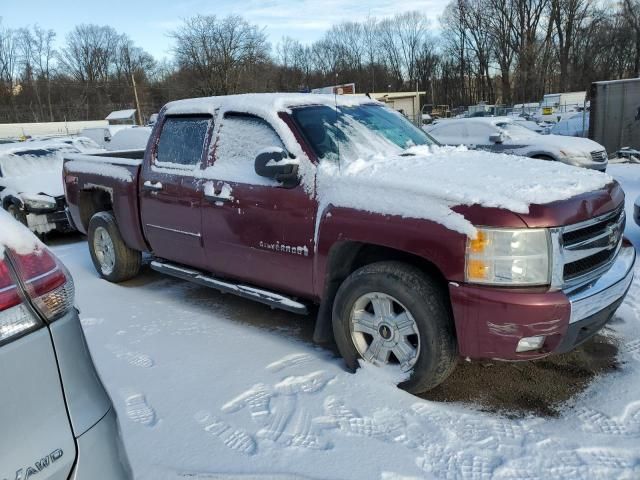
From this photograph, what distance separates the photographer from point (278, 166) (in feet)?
12.0

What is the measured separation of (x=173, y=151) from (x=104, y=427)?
3608 millimetres

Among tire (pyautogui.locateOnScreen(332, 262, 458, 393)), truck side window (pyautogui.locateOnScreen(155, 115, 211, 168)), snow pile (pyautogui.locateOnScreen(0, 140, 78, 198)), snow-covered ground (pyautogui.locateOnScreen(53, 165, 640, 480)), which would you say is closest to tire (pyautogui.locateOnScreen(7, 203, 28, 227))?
snow pile (pyautogui.locateOnScreen(0, 140, 78, 198))

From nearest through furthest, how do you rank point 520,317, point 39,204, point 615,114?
1. point 520,317
2. point 39,204
3. point 615,114

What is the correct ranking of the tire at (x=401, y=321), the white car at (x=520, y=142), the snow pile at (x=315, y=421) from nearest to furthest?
the snow pile at (x=315, y=421)
the tire at (x=401, y=321)
the white car at (x=520, y=142)

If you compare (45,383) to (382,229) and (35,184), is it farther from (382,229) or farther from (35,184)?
(35,184)

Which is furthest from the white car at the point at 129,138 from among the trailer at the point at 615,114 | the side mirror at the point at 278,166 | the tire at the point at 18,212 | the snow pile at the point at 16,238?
the snow pile at the point at 16,238

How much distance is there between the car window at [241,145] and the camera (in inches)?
161

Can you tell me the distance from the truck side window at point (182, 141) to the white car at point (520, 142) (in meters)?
6.11

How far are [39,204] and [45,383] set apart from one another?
783 cm

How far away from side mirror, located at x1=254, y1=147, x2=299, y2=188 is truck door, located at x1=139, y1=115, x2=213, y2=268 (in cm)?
93

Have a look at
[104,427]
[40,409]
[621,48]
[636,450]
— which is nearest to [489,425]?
[636,450]

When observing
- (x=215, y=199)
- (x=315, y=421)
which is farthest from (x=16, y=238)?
(x=215, y=199)

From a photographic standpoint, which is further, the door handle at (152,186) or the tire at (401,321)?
the door handle at (152,186)

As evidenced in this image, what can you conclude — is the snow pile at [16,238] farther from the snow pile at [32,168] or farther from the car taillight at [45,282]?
the snow pile at [32,168]
